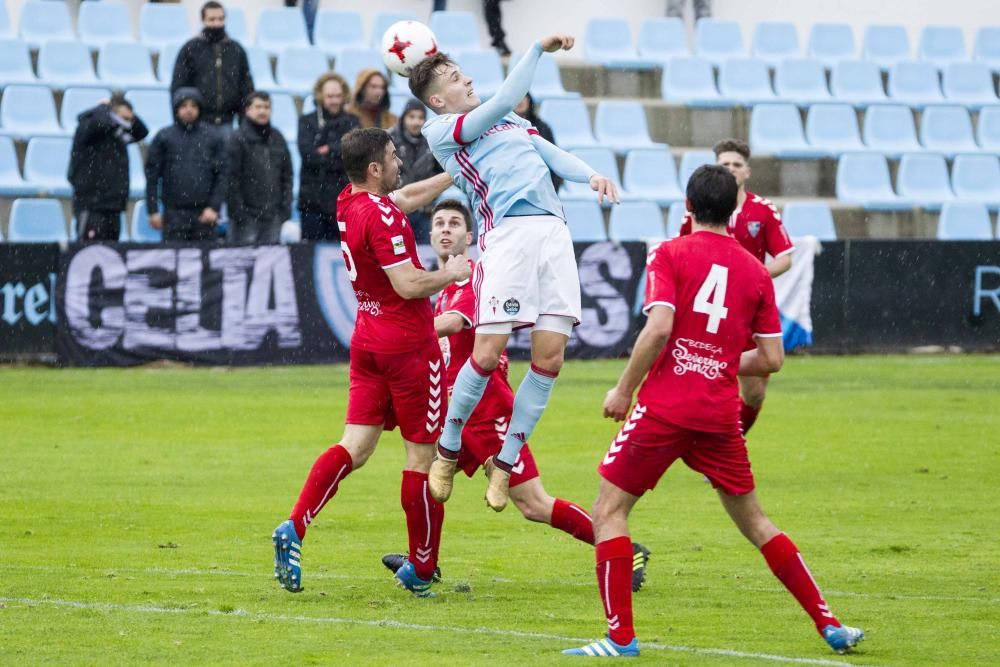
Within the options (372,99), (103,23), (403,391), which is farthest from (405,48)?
(103,23)

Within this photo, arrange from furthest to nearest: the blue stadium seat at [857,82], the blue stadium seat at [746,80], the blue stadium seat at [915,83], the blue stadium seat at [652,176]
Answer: the blue stadium seat at [915,83] → the blue stadium seat at [857,82] → the blue stadium seat at [746,80] → the blue stadium seat at [652,176]

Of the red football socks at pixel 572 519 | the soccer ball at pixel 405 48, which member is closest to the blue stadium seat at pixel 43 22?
the soccer ball at pixel 405 48

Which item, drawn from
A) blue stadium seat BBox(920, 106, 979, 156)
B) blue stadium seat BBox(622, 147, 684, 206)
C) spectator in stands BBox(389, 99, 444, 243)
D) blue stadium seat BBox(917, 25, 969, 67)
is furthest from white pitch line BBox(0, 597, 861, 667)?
blue stadium seat BBox(917, 25, 969, 67)

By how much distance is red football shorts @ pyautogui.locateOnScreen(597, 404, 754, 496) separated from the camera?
19.8 ft

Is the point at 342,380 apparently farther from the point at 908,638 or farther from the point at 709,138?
the point at 908,638

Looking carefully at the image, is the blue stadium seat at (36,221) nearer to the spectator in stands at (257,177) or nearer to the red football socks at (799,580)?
the spectator in stands at (257,177)

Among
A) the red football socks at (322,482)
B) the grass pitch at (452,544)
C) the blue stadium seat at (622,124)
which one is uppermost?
the blue stadium seat at (622,124)

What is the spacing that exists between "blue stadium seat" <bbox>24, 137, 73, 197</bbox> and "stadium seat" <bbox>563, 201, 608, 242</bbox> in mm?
6041

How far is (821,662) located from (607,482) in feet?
3.24

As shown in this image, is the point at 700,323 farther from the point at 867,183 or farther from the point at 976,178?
the point at 976,178

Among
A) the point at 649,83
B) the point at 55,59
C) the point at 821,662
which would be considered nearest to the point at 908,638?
the point at 821,662

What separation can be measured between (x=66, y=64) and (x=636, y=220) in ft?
24.2

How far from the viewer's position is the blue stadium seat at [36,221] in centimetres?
1892

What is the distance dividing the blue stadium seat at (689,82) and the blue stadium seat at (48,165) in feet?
27.9
